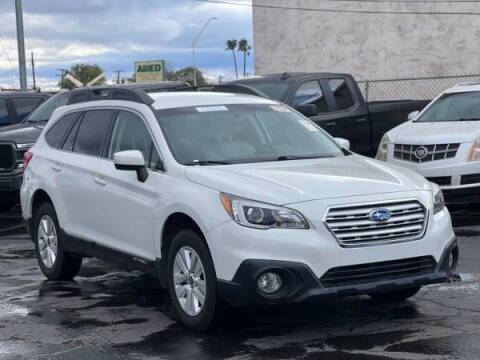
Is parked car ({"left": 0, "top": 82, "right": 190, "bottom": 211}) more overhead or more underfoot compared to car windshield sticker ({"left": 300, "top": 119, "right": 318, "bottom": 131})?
more underfoot

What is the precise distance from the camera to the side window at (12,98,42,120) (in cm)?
1753

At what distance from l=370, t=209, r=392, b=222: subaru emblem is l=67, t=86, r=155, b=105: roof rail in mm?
2374

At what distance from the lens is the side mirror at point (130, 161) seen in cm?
708

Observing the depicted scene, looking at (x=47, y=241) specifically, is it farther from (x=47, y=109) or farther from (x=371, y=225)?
(x=47, y=109)

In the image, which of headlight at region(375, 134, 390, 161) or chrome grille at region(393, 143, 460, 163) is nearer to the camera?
chrome grille at region(393, 143, 460, 163)

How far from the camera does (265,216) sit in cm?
615

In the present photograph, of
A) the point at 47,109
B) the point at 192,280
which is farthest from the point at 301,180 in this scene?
the point at 47,109

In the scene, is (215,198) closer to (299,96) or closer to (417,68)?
(299,96)

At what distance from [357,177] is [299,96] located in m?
7.62

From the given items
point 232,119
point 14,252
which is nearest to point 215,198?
point 232,119

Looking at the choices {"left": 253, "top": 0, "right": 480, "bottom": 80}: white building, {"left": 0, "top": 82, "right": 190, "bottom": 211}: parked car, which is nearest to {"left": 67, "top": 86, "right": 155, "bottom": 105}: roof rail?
{"left": 0, "top": 82, "right": 190, "bottom": 211}: parked car

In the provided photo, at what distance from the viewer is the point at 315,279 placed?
20.0 feet

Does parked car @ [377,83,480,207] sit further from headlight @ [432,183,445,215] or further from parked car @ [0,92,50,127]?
parked car @ [0,92,50,127]

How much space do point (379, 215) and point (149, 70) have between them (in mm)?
40787
